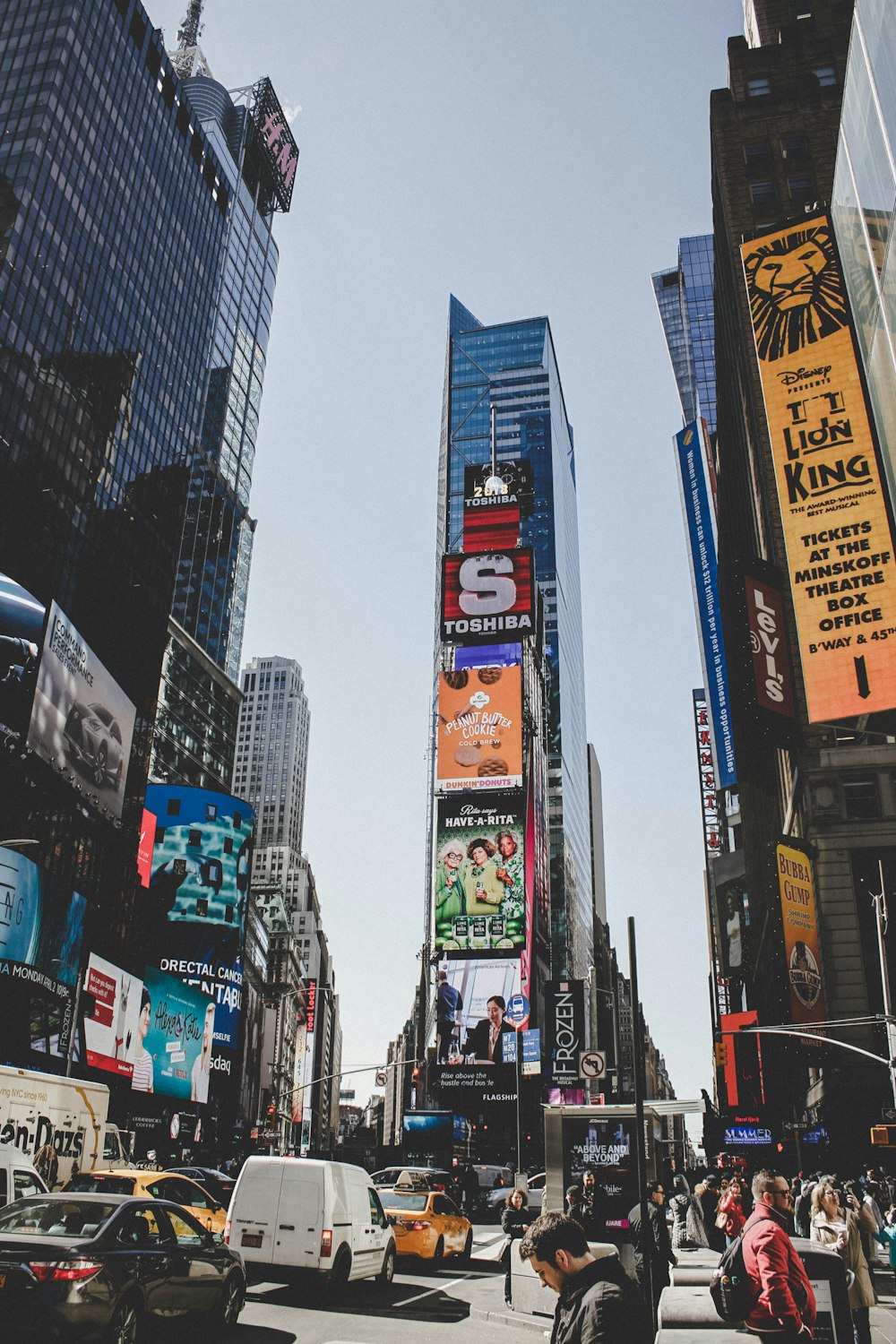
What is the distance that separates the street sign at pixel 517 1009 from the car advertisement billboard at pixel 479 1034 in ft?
0.89

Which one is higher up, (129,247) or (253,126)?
(253,126)

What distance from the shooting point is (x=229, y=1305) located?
41.0ft

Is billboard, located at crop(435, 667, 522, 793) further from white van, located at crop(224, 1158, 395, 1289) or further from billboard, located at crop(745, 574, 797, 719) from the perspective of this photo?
white van, located at crop(224, 1158, 395, 1289)

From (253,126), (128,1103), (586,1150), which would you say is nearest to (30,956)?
(128,1103)

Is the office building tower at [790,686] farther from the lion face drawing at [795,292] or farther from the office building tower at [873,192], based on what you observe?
the office building tower at [873,192]

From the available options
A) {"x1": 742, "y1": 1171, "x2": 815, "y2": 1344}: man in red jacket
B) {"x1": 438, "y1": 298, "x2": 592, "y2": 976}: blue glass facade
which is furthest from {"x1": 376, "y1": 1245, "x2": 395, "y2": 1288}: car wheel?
{"x1": 438, "y1": 298, "x2": 592, "y2": 976}: blue glass facade

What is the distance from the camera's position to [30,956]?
141 ft

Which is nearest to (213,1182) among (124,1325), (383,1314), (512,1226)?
(512,1226)

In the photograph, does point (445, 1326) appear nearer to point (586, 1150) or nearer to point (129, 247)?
point (586, 1150)

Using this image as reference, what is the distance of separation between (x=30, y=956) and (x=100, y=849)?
3545cm

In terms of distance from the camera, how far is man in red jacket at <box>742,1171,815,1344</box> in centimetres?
648

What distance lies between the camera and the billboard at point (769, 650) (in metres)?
45.6

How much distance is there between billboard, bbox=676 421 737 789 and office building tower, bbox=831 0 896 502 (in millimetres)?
51137

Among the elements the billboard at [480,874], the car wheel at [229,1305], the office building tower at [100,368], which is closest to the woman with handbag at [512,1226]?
the car wheel at [229,1305]
